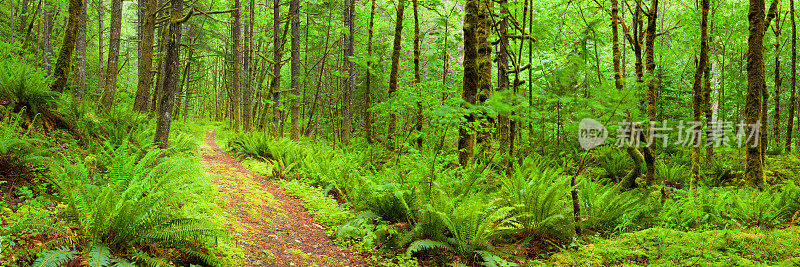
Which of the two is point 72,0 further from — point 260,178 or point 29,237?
point 29,237

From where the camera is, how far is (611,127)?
14.5 feet

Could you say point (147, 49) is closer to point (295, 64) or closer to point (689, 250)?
point (295, 64)

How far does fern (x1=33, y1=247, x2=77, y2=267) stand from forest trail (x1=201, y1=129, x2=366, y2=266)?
1.22 m

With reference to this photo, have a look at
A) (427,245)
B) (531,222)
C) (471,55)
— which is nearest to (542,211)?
(531,222)

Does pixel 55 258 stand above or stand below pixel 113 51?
below

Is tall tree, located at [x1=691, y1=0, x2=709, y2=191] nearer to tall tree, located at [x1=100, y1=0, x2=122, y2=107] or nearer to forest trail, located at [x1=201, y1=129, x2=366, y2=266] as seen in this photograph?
forest trail, located at [x1=201, y1=129, x2=366, y2=266]

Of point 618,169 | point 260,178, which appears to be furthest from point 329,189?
point 618,169

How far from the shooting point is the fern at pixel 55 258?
2.10 m

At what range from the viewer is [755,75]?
708 cm

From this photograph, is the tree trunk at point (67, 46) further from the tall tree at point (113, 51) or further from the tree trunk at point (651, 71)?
the tree trunk at point (651, 71)

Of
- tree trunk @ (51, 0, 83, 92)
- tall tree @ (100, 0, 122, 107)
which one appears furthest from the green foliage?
tall tree @ (100, 0, 122, 107)

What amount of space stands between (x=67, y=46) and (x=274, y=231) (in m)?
5.19

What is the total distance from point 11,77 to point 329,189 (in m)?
4.93

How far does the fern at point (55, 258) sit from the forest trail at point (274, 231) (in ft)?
4.02
